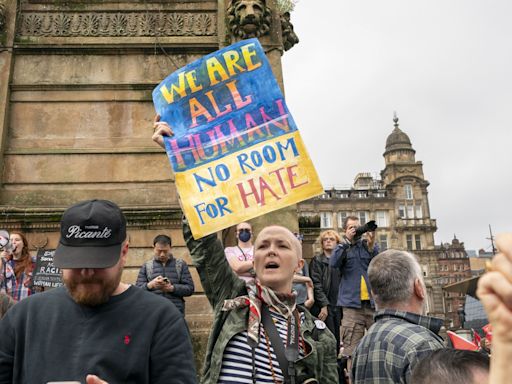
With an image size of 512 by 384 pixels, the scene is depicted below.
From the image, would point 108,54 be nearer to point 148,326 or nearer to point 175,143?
point 175,143

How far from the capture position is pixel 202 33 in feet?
30.8

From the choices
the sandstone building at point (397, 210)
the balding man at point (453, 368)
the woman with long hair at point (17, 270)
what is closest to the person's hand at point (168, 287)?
the woman with long hair at point (17, 270)

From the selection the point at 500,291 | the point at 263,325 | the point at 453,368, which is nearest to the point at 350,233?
the point at 263,325

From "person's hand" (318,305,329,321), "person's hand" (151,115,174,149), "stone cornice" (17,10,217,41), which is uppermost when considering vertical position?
"stone cornice" (17,10,217,41)

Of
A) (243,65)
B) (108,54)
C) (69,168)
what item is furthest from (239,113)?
(108,54)

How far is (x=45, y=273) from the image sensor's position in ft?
21.3

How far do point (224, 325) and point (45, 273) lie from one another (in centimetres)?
426

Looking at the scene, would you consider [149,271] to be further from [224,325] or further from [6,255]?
[224,325]

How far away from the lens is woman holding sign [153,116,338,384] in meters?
2.97

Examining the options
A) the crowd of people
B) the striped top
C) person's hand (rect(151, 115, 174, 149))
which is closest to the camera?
the crowd of people

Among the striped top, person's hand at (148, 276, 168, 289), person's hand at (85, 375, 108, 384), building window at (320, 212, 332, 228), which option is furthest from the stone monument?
building window at (320, 212, 332, 228)

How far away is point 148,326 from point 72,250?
0.49 m

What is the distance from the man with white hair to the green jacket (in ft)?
0.71

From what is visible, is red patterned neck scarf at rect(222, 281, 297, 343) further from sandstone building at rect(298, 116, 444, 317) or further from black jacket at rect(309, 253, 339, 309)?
sandstone building at rect(298, 116, 444, 317)
